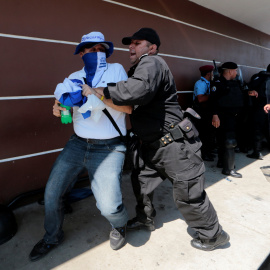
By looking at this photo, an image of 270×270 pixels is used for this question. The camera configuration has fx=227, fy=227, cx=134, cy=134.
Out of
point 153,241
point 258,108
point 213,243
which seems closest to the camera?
point 213,243

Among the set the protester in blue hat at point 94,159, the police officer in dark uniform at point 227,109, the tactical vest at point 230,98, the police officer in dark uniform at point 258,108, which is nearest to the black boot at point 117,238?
the protester in blue hat at point 94,159

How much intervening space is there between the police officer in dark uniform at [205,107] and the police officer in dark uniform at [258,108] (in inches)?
35.9

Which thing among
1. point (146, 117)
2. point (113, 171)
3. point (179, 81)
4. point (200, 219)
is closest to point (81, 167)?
point (113, 171)

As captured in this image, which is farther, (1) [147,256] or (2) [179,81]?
(2) [179,81]

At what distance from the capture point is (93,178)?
197cm

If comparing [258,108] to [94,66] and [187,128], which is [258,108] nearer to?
[187,128]

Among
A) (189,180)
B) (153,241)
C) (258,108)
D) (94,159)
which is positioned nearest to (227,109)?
(258,108)

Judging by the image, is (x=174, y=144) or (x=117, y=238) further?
(x=117, y=238)

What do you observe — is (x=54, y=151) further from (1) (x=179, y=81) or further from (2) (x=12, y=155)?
(1) (x=179, y=81)

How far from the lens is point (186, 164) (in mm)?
1913

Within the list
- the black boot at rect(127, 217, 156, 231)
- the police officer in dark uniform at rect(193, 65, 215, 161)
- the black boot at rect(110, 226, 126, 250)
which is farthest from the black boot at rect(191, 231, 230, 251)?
the police officer in dark uniform at rect(193, 65, 215, 161)

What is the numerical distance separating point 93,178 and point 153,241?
870mm

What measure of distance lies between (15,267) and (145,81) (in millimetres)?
1863

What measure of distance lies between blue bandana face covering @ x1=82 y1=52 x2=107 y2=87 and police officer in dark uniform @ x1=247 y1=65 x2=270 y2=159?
3.74m
